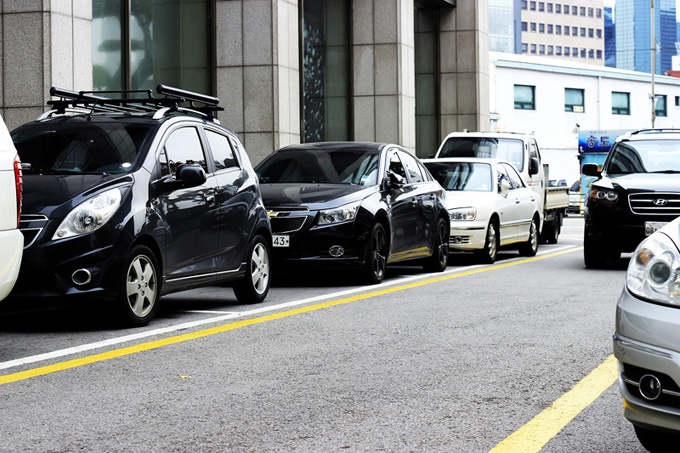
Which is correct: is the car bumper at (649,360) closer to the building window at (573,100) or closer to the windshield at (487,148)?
the windshield at (487,148)

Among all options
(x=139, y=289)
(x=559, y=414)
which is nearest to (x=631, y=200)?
(x=139, y=289)

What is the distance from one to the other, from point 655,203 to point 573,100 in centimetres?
5139

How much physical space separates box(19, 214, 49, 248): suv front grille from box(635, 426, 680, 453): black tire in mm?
4751

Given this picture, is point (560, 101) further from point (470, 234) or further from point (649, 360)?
point (649, 360)

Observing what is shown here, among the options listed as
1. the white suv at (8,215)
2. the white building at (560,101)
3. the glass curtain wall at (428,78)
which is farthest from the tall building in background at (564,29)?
the white suv at (8,215)

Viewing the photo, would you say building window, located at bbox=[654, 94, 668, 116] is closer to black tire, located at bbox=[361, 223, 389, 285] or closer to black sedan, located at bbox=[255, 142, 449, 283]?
black sedan, located at bbox=[255, 142, 449, 283]

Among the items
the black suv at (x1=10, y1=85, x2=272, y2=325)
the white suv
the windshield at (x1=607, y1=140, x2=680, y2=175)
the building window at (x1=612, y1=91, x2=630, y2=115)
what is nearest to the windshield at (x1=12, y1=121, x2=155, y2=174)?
the black suv at (x1=10, y1=85, x2=272, y2=325)

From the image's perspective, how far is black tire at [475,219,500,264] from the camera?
51.9 ft

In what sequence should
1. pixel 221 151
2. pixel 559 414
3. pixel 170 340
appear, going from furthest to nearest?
pixel 221 151, pixel 170 340, pixel 559 414

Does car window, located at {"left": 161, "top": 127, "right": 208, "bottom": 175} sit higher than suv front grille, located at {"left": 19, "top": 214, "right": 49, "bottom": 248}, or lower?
higher

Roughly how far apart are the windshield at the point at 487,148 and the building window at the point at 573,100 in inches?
1692

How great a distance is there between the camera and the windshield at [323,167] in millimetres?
12609

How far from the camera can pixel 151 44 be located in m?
19.8

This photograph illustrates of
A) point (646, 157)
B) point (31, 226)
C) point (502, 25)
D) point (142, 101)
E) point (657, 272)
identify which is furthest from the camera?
point (502, 25)
